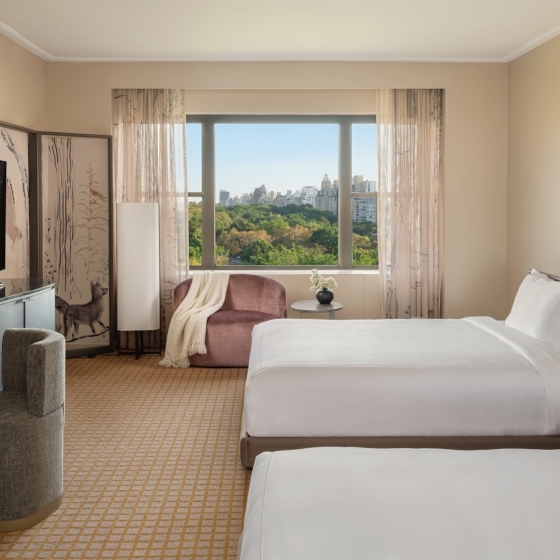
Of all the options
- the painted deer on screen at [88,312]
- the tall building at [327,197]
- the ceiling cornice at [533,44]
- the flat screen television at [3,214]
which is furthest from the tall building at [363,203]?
the flat screen television at [3,214]

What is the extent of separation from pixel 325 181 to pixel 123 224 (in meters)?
2.35

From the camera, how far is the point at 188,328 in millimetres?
5809

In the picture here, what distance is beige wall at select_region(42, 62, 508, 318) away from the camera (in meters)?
6.34

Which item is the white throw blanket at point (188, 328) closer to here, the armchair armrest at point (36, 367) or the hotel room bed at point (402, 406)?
the hotel room bed at point (402, 406)

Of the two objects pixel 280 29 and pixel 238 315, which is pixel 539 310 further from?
pixel 280 29

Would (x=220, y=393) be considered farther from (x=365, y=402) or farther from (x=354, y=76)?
(x=354, y=76)

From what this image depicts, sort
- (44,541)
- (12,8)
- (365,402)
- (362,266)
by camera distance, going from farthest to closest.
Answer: (362,266)
(12,8)
(365,402)
(44,541)

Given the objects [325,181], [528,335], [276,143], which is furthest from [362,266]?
[528,335]

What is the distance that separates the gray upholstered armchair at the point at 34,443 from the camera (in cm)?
273

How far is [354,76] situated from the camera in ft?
20.9

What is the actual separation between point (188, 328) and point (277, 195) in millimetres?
2124

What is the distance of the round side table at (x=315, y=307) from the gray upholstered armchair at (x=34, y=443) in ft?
10.4

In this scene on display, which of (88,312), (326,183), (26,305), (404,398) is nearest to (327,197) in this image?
(326,183)

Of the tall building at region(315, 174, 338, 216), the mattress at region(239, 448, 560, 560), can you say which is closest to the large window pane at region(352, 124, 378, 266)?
the tall building at region(315, 174, 338, 216)
